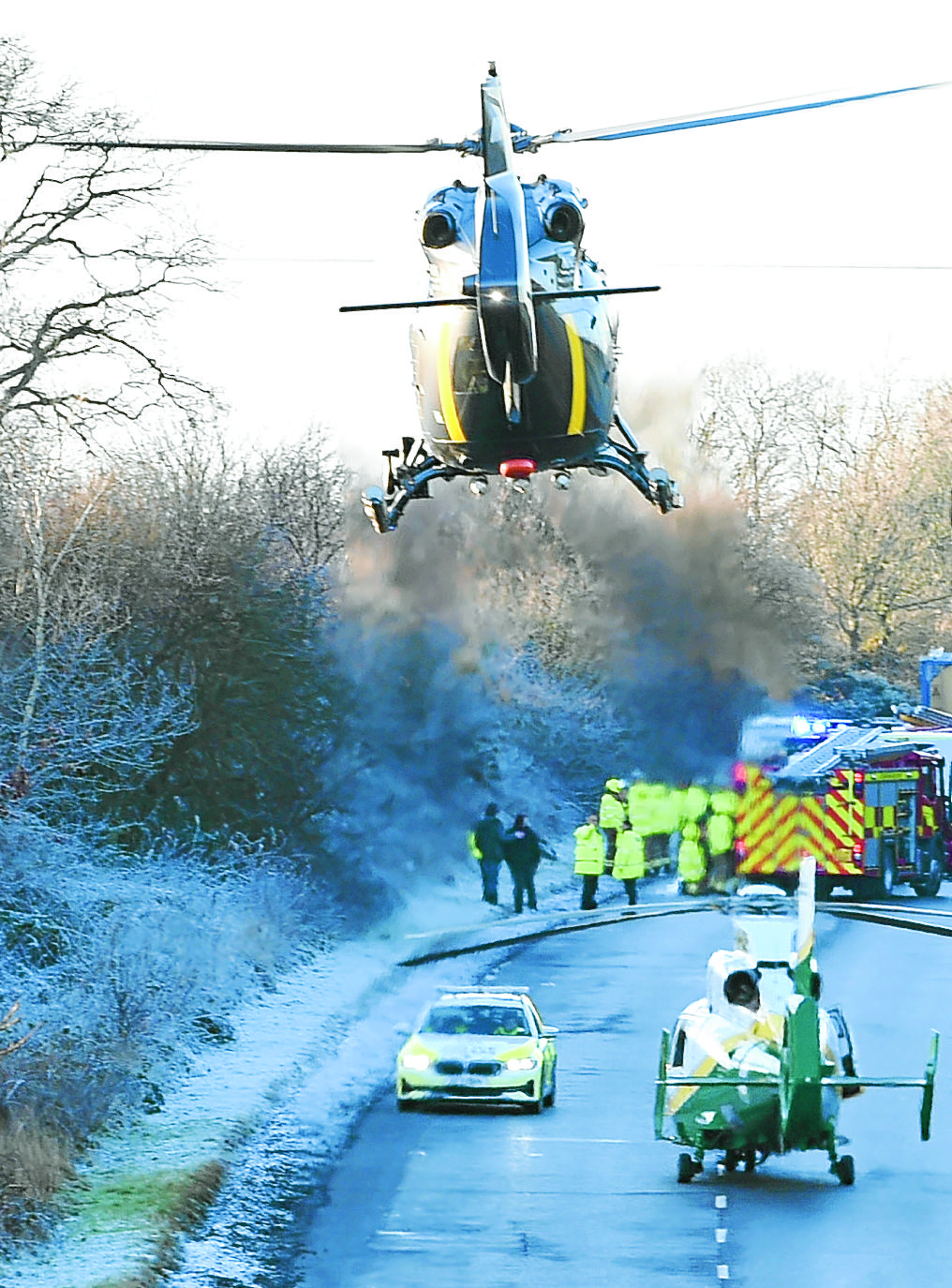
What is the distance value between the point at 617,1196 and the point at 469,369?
31.4ft

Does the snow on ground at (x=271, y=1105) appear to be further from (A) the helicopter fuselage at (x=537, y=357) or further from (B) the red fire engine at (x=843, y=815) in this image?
(A) the helicopter fuselage at (x=537, y=357)

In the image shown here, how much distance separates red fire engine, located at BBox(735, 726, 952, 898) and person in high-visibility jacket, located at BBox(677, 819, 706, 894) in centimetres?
91

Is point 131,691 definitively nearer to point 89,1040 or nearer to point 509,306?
point 89,1040

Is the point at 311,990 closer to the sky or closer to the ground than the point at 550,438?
closer to the ground

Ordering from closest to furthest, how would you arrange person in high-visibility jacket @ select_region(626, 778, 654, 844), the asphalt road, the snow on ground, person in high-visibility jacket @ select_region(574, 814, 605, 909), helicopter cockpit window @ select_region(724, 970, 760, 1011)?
the asphalt road, helicopter cockpit window @ select_region(724, 970, 760, 1011), the snow on ground, person in high-visibility jacket @ select_region(574, 814, 605, 909), person in high-visibility jacket @ select_region(626, 778, 654, 844)

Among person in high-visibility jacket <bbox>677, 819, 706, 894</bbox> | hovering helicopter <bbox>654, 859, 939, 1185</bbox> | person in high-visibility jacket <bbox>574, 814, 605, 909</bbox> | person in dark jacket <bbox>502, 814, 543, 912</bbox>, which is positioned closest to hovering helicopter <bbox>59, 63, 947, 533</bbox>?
hovering helicopter <bbox>654, 859, 939, 1185</bbox>

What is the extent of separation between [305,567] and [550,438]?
68.9ft

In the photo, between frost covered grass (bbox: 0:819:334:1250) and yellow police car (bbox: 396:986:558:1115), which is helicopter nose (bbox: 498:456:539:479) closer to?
frost covered grass (bbox: 0:819:334:1250)

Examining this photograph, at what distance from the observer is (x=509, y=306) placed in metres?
8.92

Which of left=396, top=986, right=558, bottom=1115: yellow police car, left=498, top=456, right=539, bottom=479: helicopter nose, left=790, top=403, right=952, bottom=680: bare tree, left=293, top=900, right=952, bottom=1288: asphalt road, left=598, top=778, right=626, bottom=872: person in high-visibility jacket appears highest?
left=790, top=403, right=952, bottom=680: bare tree

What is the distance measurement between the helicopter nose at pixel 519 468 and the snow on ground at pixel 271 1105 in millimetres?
7861

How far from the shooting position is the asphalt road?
15.9 m

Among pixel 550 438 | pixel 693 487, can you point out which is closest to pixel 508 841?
pixel 693 487

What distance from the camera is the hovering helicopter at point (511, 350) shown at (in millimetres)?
9195
